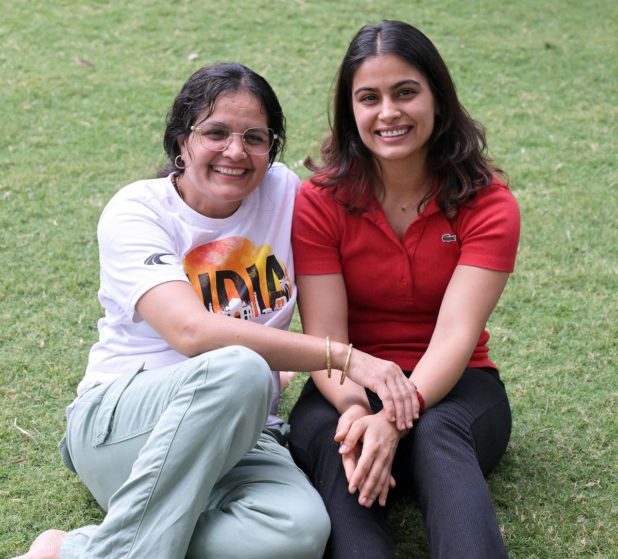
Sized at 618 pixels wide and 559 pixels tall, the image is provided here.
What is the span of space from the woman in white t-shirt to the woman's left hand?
0.26ft

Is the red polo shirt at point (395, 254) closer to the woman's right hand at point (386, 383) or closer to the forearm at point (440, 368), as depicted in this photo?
the forearm at point (440, 368)

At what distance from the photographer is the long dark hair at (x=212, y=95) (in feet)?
10.1

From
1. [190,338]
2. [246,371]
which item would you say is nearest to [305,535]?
[246,371]

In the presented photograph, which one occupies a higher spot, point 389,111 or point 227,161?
point 389,111

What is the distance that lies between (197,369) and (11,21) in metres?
6.66

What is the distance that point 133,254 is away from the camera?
297 centimetres

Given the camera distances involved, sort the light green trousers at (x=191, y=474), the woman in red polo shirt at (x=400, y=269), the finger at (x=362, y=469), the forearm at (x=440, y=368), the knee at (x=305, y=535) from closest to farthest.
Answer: the light green trousers at (x=191, y=474)
the knee at (x=305, y=535)
the finger at (x=362, y=469)
the woman in red polo shirt at (x=400, y=269)
the forearm at (x=440, y=368)

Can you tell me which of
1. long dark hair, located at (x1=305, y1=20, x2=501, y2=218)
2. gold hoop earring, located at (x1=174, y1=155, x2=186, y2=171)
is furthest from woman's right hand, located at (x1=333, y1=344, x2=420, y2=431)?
gold hoop earring, located at (x1=174, y1=155, x2=186, y2=171)

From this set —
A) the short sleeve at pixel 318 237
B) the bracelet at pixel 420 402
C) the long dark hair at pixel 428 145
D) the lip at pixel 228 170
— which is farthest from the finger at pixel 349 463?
the lip at pixel 228 170

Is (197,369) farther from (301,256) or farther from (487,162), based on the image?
(487,162)

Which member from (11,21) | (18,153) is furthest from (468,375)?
(11,21)

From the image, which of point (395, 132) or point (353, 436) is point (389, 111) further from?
point (353, 436)

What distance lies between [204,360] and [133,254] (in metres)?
0.45

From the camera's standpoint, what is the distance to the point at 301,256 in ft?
10.8
